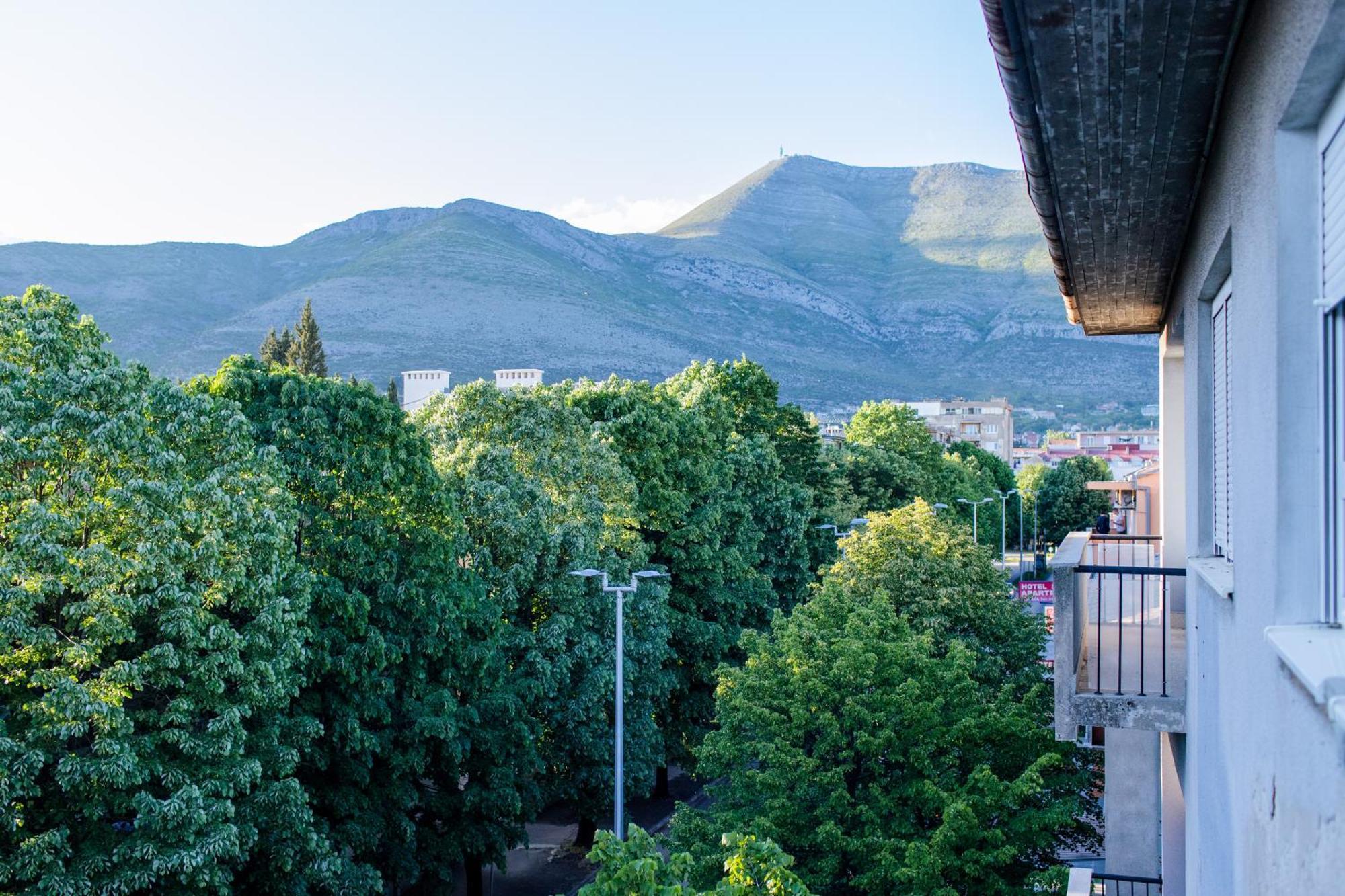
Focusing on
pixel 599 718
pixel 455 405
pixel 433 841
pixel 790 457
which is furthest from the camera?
pixel 790 457

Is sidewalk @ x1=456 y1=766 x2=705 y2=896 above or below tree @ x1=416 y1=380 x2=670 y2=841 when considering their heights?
below

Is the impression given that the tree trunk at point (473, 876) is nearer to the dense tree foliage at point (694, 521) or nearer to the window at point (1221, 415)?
the dense tree foliage at point (694, 521)

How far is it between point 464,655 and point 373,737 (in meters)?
2.52

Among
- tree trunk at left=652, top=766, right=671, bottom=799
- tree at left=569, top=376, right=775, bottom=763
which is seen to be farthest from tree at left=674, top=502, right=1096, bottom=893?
tree trunk at left=652, top=766, right=671, bottom=799

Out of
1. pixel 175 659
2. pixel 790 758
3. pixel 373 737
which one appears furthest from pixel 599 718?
pixel 175 659

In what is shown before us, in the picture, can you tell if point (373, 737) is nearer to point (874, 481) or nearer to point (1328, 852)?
point (1328, 852)

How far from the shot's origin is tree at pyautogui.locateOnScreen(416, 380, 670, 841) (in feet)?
77.2

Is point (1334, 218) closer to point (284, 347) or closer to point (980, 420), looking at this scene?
point (284, 347)

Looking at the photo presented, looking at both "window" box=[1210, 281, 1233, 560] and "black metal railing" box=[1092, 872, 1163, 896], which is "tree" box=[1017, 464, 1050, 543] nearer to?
"black metal railing" box=[1092, 872, 1163, 896]

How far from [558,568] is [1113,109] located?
66.9 feet

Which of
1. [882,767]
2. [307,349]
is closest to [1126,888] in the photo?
[882,767]

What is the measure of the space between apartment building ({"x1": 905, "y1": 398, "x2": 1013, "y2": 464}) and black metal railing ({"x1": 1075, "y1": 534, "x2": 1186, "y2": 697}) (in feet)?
450

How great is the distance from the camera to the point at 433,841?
66.8 feet

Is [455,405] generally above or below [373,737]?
above
